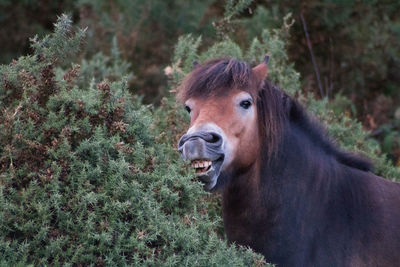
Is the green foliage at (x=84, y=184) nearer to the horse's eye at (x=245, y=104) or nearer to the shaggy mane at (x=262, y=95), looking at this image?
the shaggy mane at (x=262, y=95)

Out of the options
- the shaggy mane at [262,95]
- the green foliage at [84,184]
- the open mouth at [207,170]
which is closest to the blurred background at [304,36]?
the shaggy mane at [262,95]

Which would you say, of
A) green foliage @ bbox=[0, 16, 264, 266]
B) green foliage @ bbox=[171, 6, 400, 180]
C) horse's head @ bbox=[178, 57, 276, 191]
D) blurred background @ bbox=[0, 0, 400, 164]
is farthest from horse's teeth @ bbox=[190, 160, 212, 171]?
blurred background @ bbox=[0, 0, 400, 164]

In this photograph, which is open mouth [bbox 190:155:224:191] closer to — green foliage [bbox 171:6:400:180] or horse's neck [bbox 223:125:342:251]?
horse's neck [bbox 223:125:342:251]

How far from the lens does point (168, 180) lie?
3.22 meters

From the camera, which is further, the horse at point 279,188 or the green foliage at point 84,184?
the horse at point 279,188

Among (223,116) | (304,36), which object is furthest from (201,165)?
(304,36)

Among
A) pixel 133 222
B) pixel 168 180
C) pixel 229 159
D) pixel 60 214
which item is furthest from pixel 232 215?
pixel 60 214

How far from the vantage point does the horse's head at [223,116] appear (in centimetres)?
346

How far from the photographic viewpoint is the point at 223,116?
3.66 metres

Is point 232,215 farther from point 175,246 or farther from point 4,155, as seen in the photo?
point 4,155

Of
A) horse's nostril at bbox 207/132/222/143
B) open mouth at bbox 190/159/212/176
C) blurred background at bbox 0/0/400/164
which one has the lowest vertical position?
open mouth at bbox 190/159/212/176

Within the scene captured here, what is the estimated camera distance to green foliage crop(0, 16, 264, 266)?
2736 mm

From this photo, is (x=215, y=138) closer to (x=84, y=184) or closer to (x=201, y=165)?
(x=201, y=165)

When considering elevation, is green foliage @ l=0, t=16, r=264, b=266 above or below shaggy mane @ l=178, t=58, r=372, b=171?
below
